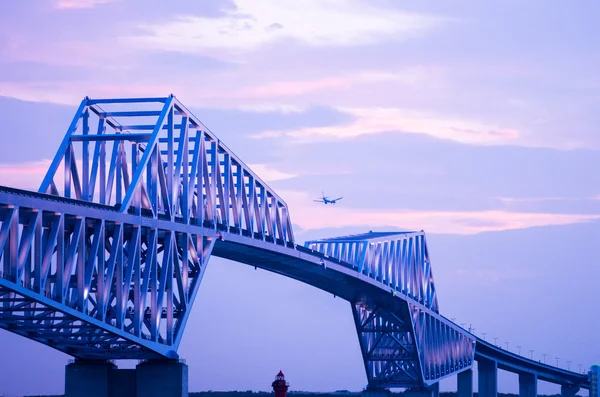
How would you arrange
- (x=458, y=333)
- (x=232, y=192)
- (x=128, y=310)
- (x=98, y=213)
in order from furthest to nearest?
(x=458, y=333)
(x=232, y=192)
(x=128, y=310)
(x=98, y=213)

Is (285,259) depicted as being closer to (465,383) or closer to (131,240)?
(131,240)

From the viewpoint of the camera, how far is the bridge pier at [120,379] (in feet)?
290

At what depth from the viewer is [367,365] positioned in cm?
15862

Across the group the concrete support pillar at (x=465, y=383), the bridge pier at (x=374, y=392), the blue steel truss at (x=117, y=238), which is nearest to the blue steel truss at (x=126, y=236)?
the blue steel truss at (x=117, y=238)

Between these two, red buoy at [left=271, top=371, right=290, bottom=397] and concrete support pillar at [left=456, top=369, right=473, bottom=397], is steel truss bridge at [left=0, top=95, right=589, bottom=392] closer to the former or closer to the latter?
red buoy at [left=271, top=371, right=290, bottom=397]

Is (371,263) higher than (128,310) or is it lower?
higher

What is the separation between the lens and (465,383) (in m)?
194

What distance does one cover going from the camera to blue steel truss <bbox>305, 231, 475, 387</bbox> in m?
145

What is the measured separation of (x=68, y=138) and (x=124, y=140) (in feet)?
12.4

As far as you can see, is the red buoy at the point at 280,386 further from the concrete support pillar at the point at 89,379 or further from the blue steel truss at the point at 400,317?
the blue steel truss at the point at 400,317

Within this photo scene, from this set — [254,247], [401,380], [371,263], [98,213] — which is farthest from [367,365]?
[98,213]

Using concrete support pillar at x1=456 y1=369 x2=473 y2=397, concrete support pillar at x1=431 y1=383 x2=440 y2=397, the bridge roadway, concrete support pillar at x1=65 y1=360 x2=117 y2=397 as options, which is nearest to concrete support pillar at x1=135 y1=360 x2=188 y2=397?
concrete support pillar at x1=65 y1=360 x2=117 y2=397

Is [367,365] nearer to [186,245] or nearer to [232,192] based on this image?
[232,192]

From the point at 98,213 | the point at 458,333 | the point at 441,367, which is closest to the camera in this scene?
the point at 98,213
